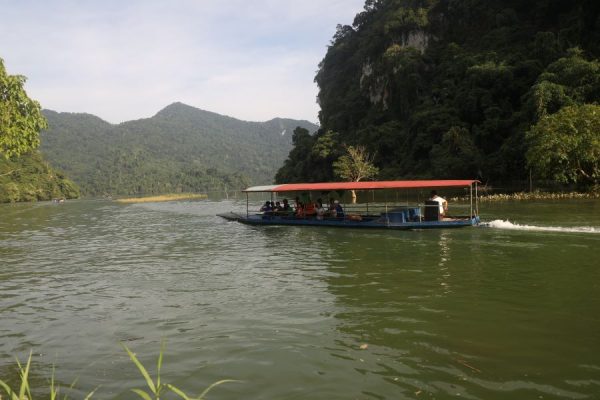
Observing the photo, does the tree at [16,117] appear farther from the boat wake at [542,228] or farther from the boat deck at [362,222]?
the boat wake at [542,228]

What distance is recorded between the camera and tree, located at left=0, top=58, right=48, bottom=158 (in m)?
15.8

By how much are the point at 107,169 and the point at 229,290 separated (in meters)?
203

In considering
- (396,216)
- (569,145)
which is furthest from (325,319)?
(569,145)

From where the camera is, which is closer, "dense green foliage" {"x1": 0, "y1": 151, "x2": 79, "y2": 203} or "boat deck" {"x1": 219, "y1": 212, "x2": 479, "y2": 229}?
"boat deck" {"x1": 219, "y1": 212, "x2": 479, "y2": 229}

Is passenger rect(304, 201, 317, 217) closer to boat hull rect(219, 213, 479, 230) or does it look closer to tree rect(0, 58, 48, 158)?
boat hull rect(219, 213, 479, 230)

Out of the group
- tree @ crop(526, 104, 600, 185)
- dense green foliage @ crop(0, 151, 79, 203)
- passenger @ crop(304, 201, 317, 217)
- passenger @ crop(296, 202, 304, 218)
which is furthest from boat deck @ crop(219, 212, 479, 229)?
dense green foliage @ crop(0, 151, 79, 203)

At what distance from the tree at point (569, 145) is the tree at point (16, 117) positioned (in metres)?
37.3

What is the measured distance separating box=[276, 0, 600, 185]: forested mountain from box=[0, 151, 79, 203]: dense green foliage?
62.0 metres

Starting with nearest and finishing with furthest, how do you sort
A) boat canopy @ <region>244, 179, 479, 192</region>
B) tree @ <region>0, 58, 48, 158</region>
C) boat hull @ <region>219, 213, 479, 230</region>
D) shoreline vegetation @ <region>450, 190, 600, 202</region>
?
tree @ <region>0, 58, 48, 158</region> < boat canopy @ <region>244, 179, 479, 192</region> < boat hull @ <region>219, 213, 479, 230</region> < shoreline vegetation @ <region>450, 190, 600, 202</region>

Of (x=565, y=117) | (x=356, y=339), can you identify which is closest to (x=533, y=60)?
(x=565, y=117)

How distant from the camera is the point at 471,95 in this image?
61.2 metres

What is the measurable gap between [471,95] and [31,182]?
110651 mm

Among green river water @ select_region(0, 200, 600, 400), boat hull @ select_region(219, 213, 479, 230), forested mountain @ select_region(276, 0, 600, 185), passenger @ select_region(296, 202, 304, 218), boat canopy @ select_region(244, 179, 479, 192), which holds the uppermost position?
forested mountain @ select_region(276, 0, 600, 185)

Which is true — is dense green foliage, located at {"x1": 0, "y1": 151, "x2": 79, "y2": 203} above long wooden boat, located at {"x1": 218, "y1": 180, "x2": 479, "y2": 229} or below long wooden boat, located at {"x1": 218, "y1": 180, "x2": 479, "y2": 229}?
above
